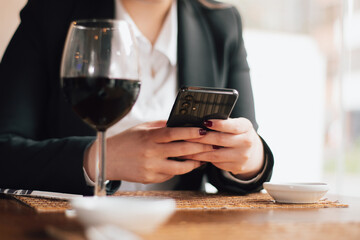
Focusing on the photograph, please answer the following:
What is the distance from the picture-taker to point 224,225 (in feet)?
2.11

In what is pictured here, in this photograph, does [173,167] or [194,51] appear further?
[194,51]

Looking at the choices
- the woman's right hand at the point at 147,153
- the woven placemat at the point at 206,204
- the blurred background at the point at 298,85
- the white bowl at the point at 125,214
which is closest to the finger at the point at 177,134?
the woman's right hand at the point at 147,153

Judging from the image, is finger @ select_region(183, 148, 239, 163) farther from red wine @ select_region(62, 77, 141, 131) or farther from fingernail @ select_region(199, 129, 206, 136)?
red wine @ select_region(62, 77, 141, 131)

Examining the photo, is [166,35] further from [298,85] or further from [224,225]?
[298,85]

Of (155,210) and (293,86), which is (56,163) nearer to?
(155,210)

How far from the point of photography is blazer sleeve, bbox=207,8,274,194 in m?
1.19

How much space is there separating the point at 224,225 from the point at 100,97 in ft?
0.85

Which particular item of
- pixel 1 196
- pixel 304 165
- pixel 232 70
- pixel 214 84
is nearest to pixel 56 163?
pixel 1 196

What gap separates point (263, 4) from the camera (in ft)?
16.7

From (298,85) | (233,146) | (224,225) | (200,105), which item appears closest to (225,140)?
(233,146)

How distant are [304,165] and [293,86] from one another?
3.08 feet

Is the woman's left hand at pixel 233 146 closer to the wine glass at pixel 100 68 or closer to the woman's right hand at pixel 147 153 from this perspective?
the woman's right hand at pixel 147 153

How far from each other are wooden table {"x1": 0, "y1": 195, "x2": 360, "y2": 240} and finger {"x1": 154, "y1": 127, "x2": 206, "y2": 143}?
8.0 inches

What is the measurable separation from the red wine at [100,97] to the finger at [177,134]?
24 centimetres
